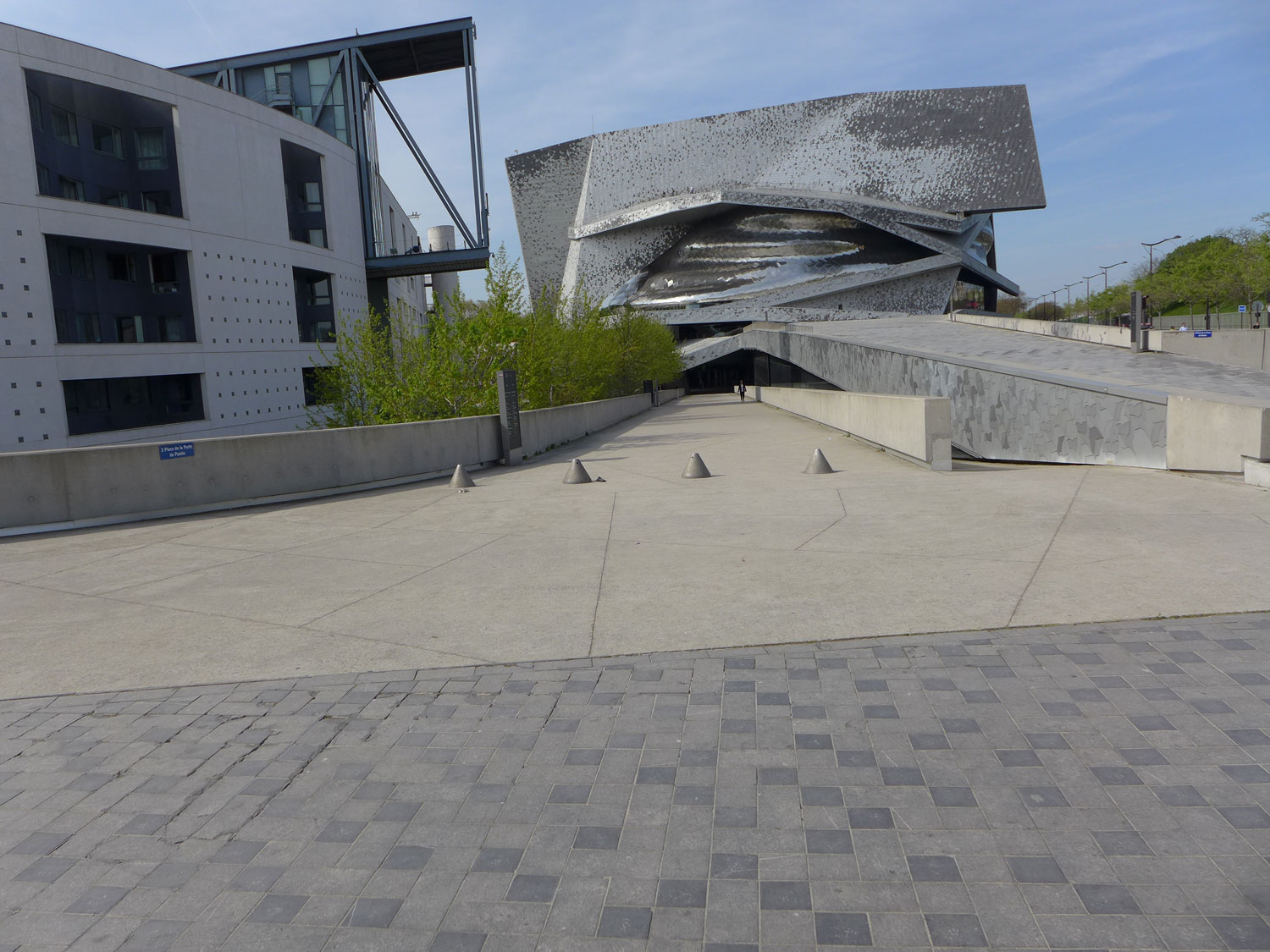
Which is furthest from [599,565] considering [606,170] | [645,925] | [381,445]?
[606,170]

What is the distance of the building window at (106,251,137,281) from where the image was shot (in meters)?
31.8

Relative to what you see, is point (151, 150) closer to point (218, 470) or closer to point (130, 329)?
point (130, 329)

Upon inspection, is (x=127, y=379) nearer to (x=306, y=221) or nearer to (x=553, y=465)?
(x=306, y=221)

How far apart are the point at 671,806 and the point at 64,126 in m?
37.0

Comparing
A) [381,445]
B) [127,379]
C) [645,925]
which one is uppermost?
[127,379]

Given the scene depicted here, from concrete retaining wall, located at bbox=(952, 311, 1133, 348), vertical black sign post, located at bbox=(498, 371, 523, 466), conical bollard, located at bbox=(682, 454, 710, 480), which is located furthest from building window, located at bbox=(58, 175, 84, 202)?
concrete retaining wall, located at bbox=(952, 311, 1133, 348)

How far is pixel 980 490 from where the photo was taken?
33.0 feet

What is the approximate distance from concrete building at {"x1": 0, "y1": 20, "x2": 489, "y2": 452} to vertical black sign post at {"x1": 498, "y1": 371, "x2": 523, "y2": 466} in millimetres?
10897

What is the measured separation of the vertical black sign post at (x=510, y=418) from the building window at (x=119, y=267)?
2382 cm

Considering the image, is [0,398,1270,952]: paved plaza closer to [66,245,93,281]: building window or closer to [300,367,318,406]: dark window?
[66,245,93,281]: building window

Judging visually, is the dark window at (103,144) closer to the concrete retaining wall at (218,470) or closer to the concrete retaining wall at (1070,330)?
the concrete retaining wall at (218,470)

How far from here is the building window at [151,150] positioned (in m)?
33.5

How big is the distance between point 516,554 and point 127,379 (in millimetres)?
28995

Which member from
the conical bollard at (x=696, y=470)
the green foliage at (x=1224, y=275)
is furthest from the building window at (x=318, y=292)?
the green foliage at (x=1224, y=275)
